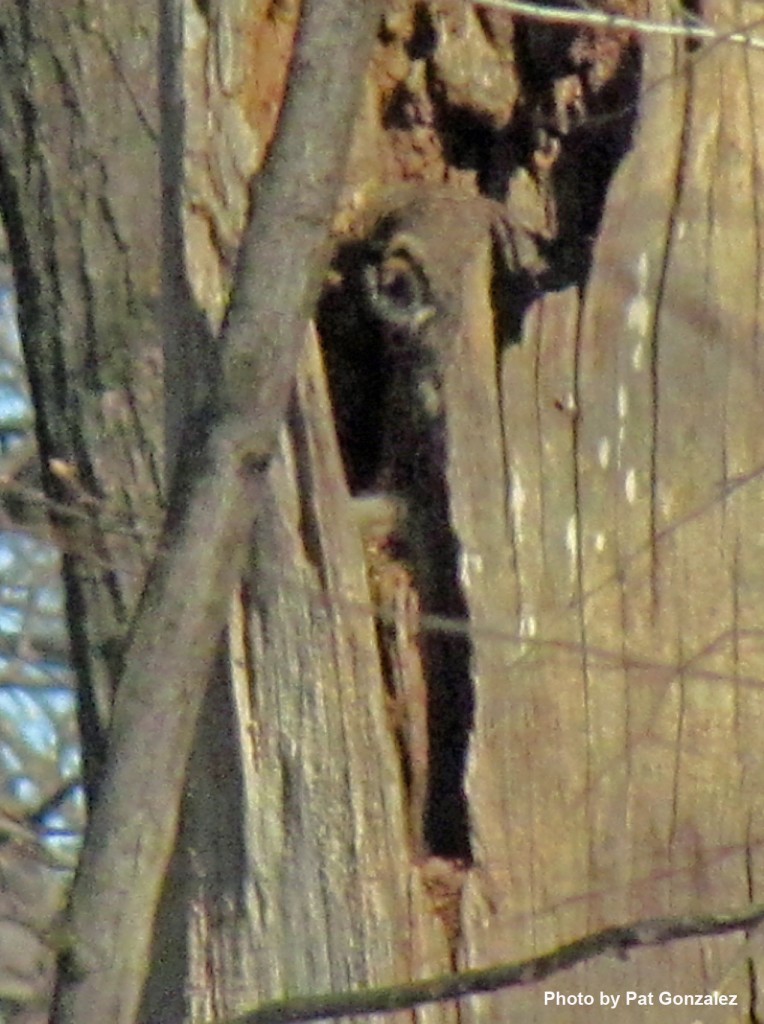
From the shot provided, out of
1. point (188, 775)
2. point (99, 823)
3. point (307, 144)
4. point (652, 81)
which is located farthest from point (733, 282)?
point (99, 823)

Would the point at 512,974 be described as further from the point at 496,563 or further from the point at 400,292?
the point at 400,292

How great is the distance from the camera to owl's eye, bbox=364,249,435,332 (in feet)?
5.65

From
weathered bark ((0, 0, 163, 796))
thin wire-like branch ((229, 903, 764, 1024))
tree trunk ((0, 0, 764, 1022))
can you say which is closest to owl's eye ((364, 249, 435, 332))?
tree trunk ((0, 0, 764, 1022))

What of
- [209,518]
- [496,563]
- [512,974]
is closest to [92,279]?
[496,563]

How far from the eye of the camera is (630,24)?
5.16 ft

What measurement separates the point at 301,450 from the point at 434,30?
1.39ft

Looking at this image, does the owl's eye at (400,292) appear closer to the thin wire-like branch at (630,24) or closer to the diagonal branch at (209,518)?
the thin wire-like branch at (630,24)

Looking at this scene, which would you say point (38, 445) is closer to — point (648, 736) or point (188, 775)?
point (188, 775)

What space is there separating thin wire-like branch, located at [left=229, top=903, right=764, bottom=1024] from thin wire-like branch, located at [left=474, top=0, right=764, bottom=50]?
71 cm

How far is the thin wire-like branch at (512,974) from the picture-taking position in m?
1.23

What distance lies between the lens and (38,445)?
1.96m

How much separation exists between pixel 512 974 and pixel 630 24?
0.77m

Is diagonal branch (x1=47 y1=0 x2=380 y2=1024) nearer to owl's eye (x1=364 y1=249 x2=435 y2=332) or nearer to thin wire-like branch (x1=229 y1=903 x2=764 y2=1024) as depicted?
thin wire-like branch (x1=229 y1=903 x2=764 y2=1024)

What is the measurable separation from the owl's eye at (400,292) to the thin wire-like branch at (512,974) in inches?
25.0
